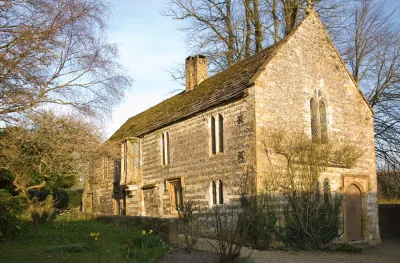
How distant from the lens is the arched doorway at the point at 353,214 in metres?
17.8

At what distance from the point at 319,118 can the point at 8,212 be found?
1243cm

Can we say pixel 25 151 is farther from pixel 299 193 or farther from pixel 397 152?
pixel 397 152

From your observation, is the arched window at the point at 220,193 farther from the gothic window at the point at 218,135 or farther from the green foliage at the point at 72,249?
the green foliage at the point at 72,249

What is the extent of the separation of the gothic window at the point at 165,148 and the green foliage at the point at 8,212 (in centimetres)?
822

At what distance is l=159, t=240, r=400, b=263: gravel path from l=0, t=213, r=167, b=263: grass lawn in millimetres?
725

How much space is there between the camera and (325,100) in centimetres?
1809

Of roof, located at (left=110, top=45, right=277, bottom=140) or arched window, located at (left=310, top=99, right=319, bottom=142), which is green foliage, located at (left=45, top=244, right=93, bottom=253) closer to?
roof, located at (left=110, top=45, right=277, bottom=140)

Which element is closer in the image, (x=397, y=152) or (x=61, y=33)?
(x=61, y=33)

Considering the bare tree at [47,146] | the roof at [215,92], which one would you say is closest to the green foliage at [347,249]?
the roof at [215,92]

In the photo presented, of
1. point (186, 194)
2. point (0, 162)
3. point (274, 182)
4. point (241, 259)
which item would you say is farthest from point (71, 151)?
point (241, 259)

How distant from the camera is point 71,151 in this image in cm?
1953

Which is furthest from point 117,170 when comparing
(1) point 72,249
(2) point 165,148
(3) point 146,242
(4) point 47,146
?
(3) point 146,242

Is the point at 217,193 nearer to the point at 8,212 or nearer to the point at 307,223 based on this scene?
the point at 307,223

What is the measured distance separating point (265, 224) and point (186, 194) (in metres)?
5.08
